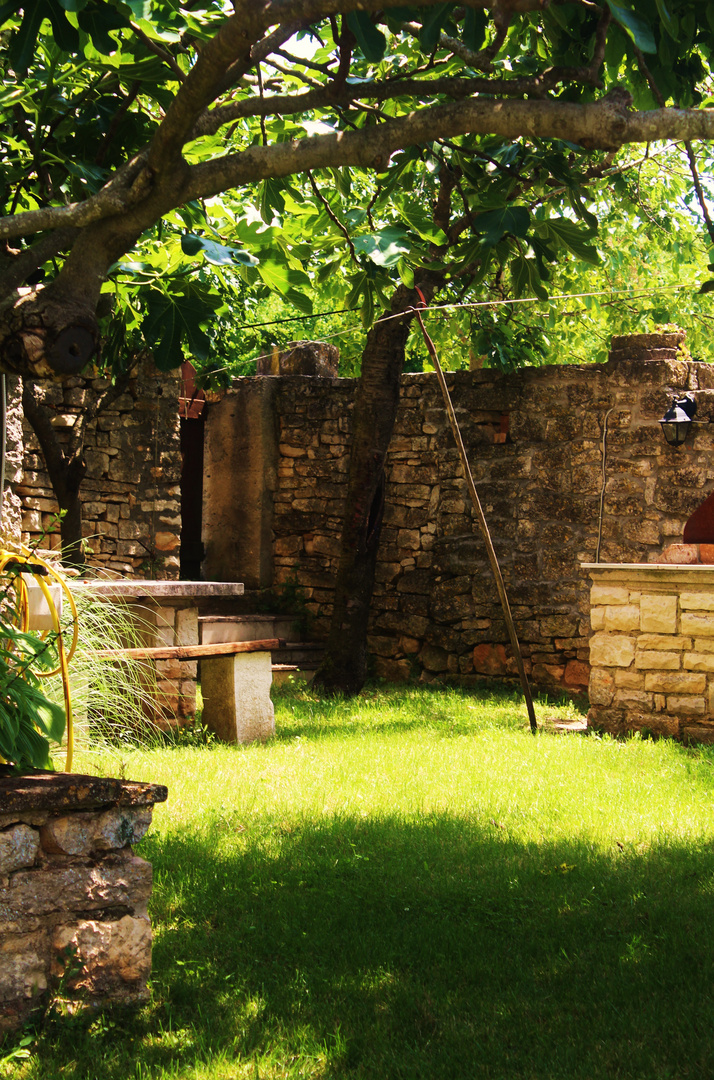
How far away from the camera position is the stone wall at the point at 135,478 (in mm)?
8219

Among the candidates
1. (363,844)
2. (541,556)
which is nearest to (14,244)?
(363,844)

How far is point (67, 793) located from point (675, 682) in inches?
190

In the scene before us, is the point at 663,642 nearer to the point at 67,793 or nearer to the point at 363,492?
the point at 363,492

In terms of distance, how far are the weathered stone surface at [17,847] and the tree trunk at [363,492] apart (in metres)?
5.51

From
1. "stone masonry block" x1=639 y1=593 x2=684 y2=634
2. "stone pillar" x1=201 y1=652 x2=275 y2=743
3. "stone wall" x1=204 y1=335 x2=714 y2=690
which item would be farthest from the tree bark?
"stone masonry block" x1=639 y1=593 x2=684 y2=634

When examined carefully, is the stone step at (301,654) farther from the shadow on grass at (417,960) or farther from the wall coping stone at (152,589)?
the shadow on grass at (417,960)

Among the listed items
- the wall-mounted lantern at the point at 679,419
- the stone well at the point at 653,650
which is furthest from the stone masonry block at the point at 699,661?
the wall-mounted lantern at the point at 679,419

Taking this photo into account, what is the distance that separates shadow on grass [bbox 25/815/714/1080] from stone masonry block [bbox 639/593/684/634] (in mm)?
2576

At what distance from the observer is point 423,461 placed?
9188 mm

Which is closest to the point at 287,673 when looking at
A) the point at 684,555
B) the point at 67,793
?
the point at 684,555

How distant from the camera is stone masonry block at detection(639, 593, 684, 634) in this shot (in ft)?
20.9

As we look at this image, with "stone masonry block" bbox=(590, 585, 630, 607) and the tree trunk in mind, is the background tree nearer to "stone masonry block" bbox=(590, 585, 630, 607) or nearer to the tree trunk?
"stone masonry block" bbox=(590, 585, 630, 607)

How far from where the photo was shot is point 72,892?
250 cm

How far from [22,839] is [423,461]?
7.08 metres
